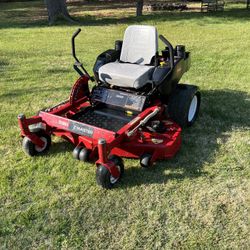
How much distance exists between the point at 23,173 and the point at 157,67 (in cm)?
204

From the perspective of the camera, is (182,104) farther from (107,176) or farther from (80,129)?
(107,176)

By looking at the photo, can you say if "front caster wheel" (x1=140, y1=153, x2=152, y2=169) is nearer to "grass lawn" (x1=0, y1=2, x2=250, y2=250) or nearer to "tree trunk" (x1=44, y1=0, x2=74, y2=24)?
"grass lawn" (x1=0, y1=2, x2=250, y2=250)

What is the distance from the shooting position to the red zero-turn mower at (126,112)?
13.0 ft

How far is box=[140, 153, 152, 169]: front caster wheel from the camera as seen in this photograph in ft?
13.0

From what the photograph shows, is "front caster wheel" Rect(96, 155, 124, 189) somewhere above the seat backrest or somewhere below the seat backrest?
below

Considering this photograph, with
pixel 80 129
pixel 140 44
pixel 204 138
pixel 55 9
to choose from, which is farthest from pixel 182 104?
pixel 55 9

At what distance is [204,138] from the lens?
4801mm

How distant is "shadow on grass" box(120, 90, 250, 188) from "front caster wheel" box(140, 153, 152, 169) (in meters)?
0.09

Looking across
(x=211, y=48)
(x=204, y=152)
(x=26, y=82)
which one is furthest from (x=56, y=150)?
(x=211, y=48)

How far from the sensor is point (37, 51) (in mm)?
9727

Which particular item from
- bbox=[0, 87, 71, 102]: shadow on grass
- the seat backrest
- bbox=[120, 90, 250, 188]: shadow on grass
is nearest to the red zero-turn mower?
the seat backrest

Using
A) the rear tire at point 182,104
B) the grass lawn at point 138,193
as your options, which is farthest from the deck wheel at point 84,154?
the rear tire at point 182,104

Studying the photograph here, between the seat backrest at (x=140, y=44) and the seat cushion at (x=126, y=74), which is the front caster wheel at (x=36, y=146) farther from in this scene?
the seat backrest at (x=140, y=44)

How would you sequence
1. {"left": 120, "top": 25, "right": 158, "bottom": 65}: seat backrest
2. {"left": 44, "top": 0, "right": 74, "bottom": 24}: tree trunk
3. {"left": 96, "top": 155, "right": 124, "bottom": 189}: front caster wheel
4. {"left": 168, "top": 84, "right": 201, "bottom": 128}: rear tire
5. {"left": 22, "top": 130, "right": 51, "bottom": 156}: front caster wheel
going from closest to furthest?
{"left": 96, "top": 155, "right": 124, "bottom": 189}: front caster wheel, {"left": 22, "top": 130, "right": 51, "bottom": 156}: front caster wheel, {"left": 168, "top": 84, "right": 201, "bottom": 128}: rear tire, {"left": 120, "top": 25, "right": 158, "bottom": 65}: seat backrest, {"left": 44, "top": 0, "right": 74, "bottom": 24}: tree trunk
